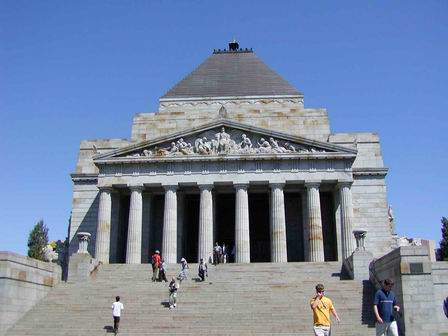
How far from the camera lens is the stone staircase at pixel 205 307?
73.7 ft

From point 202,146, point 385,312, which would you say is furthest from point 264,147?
point 385,312

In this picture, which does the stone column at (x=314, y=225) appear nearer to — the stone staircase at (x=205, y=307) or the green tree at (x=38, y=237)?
the stone staircase at (x=205, y=307)

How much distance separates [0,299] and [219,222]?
85.1 feet

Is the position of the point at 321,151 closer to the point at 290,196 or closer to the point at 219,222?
the point at 290,196

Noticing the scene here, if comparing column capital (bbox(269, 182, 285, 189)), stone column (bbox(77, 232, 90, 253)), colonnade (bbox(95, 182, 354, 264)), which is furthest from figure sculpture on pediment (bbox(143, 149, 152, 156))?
column capital (bbox(269, 182, 285, 189))

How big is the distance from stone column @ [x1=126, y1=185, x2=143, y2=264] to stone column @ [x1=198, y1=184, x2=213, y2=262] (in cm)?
→ 487

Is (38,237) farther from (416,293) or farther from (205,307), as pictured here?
(416,293)

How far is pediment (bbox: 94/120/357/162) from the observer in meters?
41.9

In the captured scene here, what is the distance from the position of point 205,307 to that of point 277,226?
16197mm

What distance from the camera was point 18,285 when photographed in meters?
25.1

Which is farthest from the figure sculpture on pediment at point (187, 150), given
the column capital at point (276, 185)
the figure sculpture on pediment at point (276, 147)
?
the column capital at point (276, 185)

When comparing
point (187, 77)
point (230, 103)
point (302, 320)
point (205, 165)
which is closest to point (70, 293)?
point (302, 320)

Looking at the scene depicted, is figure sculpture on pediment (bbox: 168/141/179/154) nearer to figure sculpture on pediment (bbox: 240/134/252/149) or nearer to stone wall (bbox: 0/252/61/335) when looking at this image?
figure sculpture on pediment (bbox: 240/134/252/149)

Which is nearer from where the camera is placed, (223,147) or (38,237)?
(223,147)
